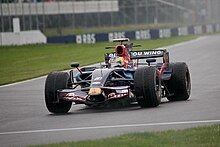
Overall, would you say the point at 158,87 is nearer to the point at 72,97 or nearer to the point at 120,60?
the point at 120,60

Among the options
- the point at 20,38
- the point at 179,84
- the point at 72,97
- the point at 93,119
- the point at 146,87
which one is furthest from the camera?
the point at 20,38

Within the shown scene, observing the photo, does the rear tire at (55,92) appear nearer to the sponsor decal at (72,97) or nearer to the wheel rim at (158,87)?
the sponsor decal at (72,97)

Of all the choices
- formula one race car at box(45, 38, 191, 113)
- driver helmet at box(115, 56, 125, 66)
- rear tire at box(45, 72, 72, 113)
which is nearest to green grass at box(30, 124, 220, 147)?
formula one race car at box(45, 38, 191, 113)

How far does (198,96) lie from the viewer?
17109mm

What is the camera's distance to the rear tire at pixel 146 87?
14.5 metres

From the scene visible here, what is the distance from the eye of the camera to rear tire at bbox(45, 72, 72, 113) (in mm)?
15086

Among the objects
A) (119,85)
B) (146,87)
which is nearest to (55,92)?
(119,85)

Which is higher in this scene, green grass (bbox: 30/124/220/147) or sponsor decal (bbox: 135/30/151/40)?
green grass (bbox: 30/124/220/147)

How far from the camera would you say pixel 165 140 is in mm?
10352

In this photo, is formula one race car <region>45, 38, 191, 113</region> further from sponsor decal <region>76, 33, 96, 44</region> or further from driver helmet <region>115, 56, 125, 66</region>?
sponsor decal <region>76, 33, 96, 44</region>

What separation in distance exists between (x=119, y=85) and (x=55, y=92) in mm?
1386

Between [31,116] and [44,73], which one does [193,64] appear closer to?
[44,73]

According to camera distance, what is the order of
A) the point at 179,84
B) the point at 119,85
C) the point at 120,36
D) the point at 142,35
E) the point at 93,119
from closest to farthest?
1. the point at 93,119
2. the point at 119,85
3. the point at 179,84
4. the point at 120,36
5. the point at 142,35

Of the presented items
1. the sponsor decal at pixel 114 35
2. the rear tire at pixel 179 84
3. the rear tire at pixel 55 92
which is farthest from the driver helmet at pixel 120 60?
the sponsor decal at pixel 114 35
